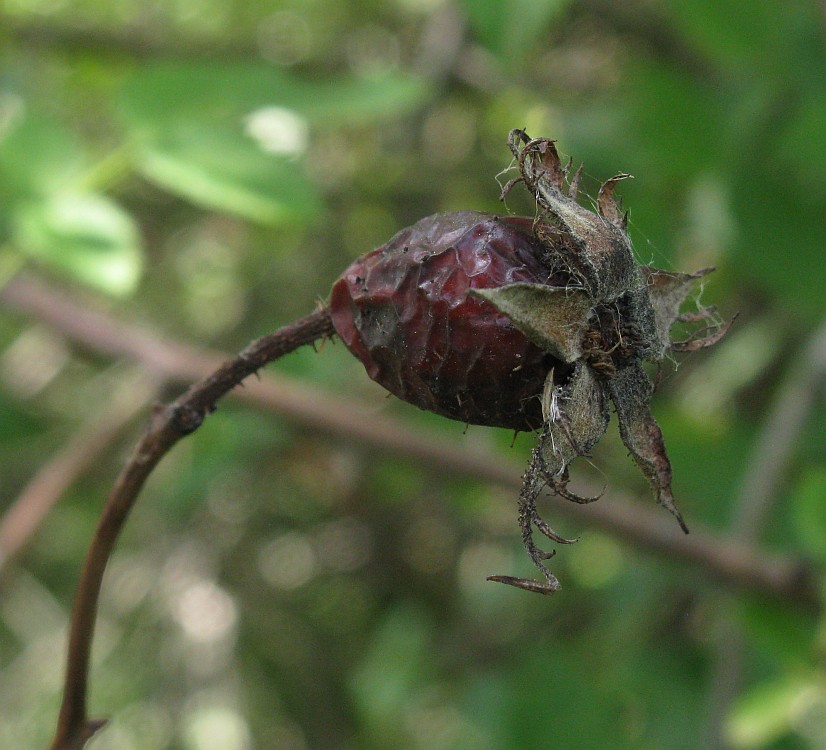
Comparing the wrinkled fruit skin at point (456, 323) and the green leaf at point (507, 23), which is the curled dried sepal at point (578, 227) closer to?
the wrinkled fruit skin at point (456, 323)

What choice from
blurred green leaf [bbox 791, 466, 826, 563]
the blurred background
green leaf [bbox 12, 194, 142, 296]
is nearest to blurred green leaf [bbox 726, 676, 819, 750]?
the blurred background

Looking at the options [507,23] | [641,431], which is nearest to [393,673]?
[507,23]

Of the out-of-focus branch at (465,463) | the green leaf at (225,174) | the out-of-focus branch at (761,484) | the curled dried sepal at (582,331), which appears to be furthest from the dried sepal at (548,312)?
the out-of-focus branch at (761,484)

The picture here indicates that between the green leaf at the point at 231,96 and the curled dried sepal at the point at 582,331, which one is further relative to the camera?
the green leaf at the point at 231,96

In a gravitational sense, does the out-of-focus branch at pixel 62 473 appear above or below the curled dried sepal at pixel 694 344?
below

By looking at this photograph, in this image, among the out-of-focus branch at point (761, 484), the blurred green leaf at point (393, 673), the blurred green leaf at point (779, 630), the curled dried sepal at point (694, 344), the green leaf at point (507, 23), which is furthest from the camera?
the blurred green leaf at point (393, 673)

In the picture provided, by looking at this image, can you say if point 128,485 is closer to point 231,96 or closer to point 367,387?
point 231,96

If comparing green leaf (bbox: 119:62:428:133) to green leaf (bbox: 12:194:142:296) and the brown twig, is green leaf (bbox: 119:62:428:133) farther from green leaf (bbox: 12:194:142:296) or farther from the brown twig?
the brown twig
